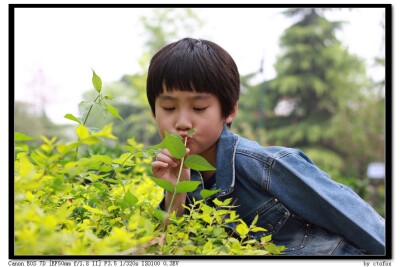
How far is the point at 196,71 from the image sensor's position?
1.78m

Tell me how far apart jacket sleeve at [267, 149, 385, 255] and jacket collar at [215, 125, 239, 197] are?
19cm

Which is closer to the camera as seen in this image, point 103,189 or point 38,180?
point 38,180

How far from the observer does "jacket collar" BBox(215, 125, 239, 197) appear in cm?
174

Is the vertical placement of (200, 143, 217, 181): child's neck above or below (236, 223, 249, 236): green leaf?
above

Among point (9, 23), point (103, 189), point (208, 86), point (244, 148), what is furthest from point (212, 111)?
point (9, 23)

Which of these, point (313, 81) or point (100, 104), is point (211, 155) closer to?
point (100, 104)

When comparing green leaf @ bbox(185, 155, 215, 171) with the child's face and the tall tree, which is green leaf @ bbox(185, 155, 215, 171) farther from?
the tall tree

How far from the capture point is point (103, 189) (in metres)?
1.52

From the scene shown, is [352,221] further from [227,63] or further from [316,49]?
[316,49]

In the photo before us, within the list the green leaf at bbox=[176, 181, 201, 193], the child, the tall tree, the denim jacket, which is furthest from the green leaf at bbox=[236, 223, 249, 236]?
the tall tree

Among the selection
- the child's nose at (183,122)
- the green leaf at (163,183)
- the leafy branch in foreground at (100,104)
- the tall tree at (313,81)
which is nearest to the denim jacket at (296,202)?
the child's nose at (183,122)

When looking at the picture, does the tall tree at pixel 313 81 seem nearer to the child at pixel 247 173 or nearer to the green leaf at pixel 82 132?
the child at pixel 247 173

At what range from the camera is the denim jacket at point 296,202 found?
150cm

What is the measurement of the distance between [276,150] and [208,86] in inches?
17.7
